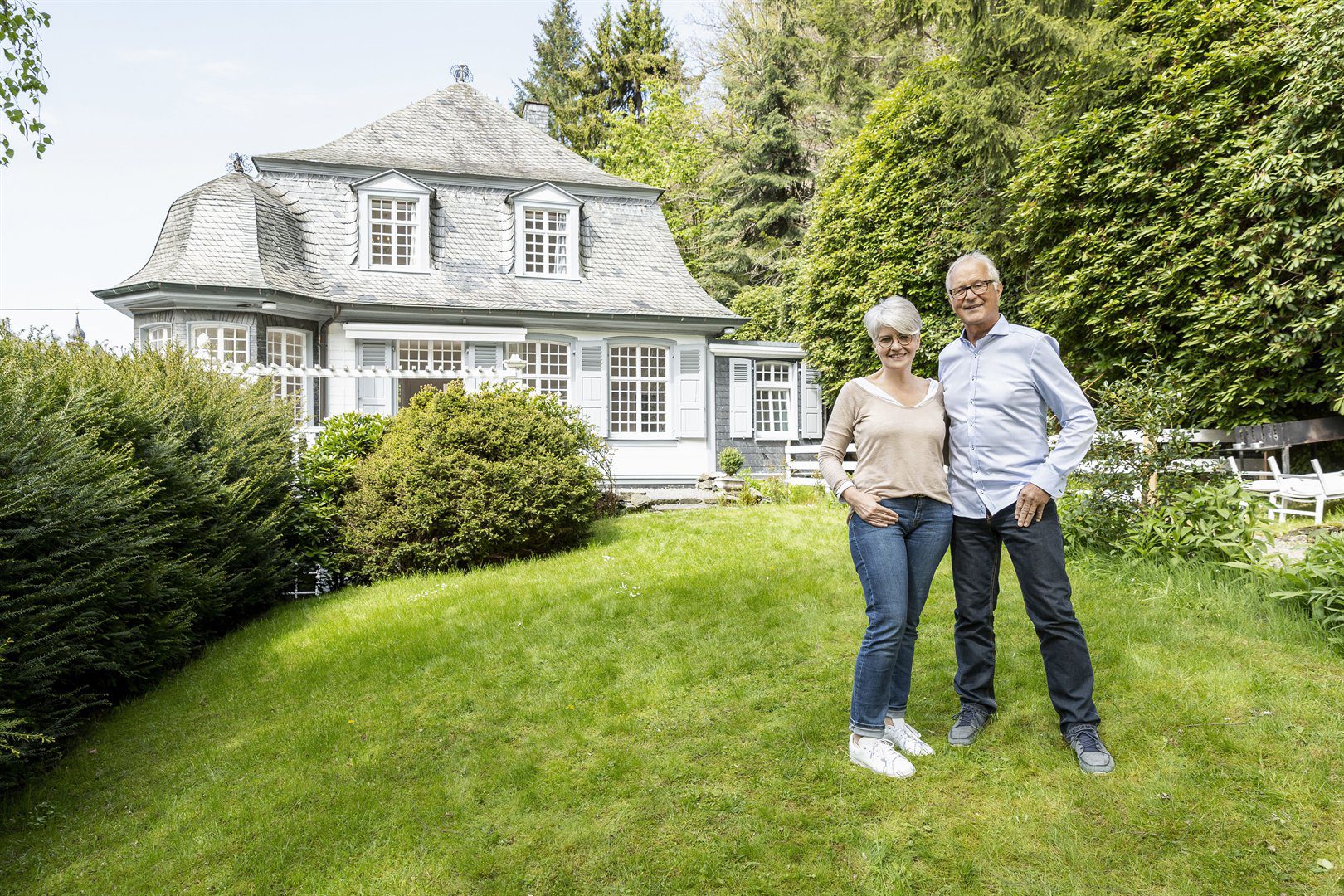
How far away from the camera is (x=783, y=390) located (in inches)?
663

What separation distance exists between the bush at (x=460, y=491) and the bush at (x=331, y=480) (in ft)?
0.67

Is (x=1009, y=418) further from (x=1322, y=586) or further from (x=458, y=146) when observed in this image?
(x=458, y=146)

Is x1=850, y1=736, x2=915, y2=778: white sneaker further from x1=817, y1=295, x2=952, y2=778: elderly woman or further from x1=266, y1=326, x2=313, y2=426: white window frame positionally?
x1=266, y1=326, x2=313, y2=426: white window frame

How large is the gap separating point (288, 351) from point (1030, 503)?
42.3ft

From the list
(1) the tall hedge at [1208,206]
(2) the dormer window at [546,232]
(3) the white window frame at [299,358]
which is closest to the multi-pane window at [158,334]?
(3) the white window frame at [299,358]

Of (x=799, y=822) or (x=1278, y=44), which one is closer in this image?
(x=799, y=822)

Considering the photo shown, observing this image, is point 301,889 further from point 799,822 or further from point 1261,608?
point 1261,608

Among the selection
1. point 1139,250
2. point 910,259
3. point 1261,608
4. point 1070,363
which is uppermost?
point 910,259

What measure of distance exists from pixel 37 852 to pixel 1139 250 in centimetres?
1075

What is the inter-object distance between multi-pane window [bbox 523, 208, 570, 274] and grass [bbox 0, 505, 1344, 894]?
10.6 metres

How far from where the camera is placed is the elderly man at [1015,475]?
312 cm

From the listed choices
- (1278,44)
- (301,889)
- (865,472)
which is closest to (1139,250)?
(1278,44)

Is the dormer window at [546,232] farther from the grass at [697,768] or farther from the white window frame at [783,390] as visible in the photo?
the grass at [697,768]

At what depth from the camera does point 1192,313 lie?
8234 millimetres
